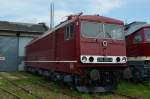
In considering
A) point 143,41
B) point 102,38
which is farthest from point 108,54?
point 143,41

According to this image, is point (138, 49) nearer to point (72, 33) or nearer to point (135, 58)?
point (135, 58)

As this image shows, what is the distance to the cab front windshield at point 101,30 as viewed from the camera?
14414 millimetres

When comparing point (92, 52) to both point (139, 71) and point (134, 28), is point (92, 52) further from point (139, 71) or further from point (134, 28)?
point (134, 28)

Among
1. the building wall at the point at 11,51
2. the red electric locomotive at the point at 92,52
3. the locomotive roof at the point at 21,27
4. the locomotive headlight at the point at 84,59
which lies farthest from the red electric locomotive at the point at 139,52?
the locomotive roof at the point at 21,27

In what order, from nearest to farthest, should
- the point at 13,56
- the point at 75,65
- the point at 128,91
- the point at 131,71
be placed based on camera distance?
the point at 75,65
the point at 128,91
the point at 131,71
the point at 13,56

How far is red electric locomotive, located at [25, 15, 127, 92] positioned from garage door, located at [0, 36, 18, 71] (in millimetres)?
17705

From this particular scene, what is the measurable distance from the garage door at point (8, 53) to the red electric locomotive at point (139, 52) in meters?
16.4

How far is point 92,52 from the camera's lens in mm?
14195

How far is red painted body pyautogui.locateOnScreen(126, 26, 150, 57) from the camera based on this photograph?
17828mm

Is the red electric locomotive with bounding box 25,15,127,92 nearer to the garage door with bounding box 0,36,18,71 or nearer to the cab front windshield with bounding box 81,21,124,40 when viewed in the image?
the cab front windshield with bounding box 81,21,124,40

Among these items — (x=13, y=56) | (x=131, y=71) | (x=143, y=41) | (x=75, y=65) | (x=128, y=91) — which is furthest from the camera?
(x=13, y=56)

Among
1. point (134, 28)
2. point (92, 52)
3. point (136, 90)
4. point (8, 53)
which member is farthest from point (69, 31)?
point (8, 53)

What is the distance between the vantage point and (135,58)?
1862 centimetres

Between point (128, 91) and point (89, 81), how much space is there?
234 centimetres
